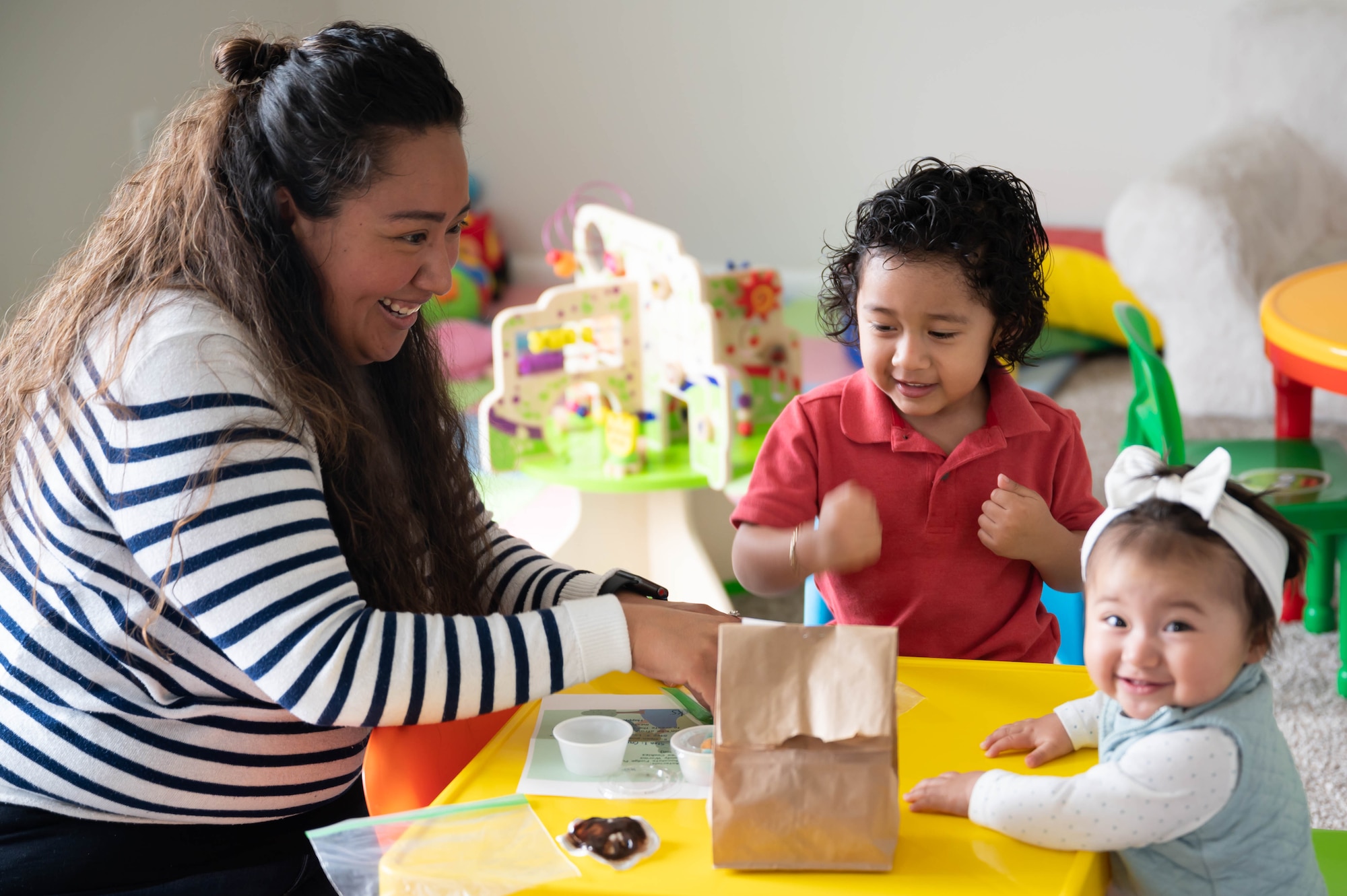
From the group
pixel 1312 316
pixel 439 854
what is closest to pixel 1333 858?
pixel 439 854

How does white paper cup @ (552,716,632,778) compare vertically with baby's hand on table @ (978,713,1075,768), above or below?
above

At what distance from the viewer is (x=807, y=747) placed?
79 centimetres

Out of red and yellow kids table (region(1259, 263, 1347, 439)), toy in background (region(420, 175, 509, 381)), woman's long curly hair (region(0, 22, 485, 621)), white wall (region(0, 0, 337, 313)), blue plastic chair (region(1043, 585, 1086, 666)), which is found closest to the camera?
woman's long curly hair (region(0, 22, 485, 621))

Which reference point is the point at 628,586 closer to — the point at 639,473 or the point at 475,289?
the point at 639,473

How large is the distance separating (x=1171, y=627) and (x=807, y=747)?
0.26 meters

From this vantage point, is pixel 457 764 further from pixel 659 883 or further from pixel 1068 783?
pixel 1068 783

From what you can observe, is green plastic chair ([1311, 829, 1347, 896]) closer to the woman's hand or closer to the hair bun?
the woman's hand

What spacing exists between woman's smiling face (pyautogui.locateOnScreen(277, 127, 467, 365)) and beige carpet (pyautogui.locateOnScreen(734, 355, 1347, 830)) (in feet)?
2.52

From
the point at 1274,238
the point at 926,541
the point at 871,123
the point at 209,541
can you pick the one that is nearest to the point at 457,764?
the point at 209,541

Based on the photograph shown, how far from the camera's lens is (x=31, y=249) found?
364 centimetres

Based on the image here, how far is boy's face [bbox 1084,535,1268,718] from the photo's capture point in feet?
2.68

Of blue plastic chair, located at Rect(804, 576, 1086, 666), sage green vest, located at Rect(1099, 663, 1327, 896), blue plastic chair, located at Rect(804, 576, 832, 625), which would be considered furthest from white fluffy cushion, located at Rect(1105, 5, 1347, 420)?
sage green vest, located at Rect(1099, 663, 1327, 896)

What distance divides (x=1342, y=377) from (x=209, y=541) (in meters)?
1.79

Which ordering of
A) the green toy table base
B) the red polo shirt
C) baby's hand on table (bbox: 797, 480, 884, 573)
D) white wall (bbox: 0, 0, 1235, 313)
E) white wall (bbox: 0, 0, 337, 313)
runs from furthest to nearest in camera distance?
white wall (bbox: 0, 0, 1235, 313) < white wall (bbox: 0, 0, 337, 313) < the green toy table base < the red polo shirt < baby's hand on table (bbox: 797, 480, 884, 573)
